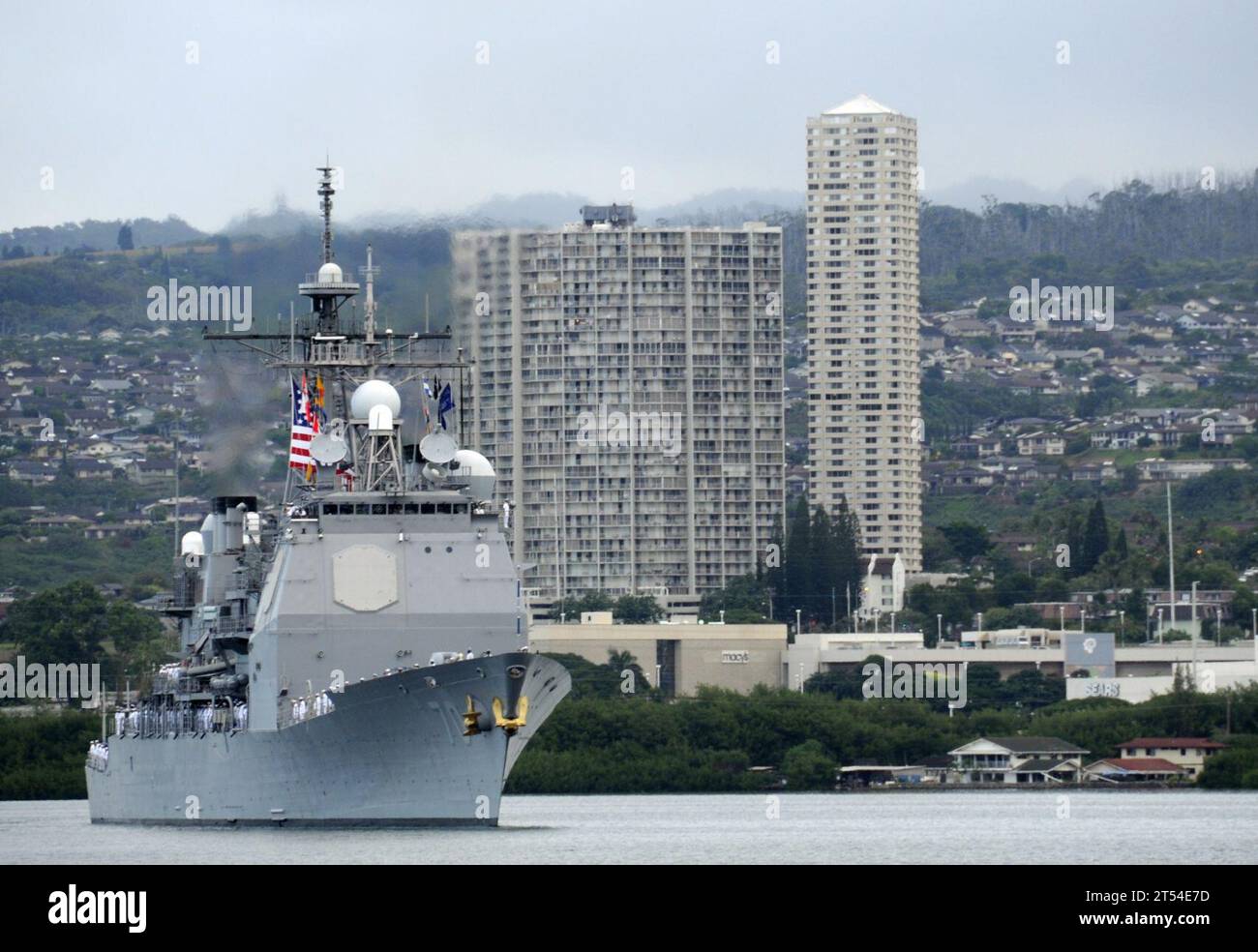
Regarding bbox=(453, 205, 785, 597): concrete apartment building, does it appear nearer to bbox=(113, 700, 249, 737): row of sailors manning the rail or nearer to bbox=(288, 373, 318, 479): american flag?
bbox=(113, 700, 249, 737): row of sailors manning the rail

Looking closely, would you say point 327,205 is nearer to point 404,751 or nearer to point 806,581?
point 404,751

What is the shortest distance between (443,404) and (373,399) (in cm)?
195

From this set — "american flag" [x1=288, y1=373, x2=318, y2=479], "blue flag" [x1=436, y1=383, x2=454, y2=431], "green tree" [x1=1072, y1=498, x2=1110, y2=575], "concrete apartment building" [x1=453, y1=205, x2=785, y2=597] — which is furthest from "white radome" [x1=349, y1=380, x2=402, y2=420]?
"green tree" [x1=1072, y1=498, x2=1110, y2=575]

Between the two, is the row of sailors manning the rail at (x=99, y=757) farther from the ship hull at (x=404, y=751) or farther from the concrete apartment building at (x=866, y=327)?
the concrete apartment building at (x=866, y=327)

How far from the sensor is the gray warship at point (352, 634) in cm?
4991

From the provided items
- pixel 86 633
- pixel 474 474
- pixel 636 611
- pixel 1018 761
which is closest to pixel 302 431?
pixel 474 474

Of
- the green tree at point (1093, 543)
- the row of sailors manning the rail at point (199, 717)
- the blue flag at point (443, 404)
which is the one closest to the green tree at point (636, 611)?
the green tree at point (1093, 543)

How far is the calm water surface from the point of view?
48062mm

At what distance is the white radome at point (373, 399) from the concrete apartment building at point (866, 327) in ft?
409

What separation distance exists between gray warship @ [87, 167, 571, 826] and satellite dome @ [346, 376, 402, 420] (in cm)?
5

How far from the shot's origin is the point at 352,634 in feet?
174
